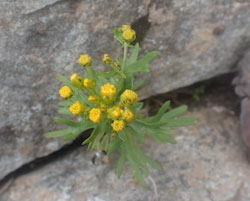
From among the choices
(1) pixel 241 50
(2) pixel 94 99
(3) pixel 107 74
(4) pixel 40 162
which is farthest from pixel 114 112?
(1) pixel 241 50

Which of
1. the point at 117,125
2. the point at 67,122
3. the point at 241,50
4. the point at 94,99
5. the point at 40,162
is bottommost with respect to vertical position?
the point at 40,162

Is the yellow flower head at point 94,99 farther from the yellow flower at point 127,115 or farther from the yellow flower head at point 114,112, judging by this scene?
the yellow flower at point 127,115

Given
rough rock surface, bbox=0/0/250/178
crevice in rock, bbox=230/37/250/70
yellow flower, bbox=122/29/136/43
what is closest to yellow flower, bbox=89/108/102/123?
yellow flower, bbox=122/29/136/43

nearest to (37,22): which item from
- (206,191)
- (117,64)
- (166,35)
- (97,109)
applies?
(117,64)

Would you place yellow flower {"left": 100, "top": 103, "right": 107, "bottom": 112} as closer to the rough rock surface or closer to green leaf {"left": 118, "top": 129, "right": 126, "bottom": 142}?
green leaf {"left": 118, "top": 129, "right": 126, "bottom": 142}

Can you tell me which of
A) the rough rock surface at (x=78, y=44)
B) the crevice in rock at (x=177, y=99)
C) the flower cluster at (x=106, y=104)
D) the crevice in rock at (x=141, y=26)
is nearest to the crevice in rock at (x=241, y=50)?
the rough rock surface at (x=78, y=44)

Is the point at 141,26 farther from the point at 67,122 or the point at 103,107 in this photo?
the point at 67,122
